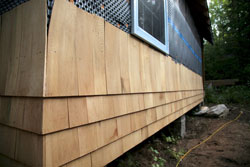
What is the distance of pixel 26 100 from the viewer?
91 cm

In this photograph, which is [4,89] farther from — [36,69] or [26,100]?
[36,69]

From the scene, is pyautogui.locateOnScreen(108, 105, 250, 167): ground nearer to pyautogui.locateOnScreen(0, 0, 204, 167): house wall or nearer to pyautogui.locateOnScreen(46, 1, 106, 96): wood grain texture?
pyautogui.locateOnScreen(0, 0, 204, 167): house wall

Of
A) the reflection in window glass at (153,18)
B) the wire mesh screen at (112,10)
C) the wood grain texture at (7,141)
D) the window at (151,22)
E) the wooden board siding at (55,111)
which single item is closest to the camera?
the wooden board siding at (55,111)

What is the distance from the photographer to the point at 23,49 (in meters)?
0.97

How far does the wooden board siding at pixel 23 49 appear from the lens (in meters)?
0.86

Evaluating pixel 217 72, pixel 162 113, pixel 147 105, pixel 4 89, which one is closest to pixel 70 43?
pixel 4 89

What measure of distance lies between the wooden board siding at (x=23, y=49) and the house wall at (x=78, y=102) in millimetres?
41

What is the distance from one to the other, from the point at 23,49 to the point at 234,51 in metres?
15.7

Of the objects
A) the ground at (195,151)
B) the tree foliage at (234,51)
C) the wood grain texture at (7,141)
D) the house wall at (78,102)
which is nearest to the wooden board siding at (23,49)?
the house wall at (78,102)

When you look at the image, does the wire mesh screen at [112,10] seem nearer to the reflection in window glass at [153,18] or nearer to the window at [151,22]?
the window at [151,22]

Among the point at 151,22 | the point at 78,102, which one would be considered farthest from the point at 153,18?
the point at 78,102

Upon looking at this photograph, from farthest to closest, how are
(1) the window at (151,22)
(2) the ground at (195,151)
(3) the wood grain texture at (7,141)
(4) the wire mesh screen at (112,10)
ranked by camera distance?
(2) the ground at (195,151) → (1) the window at (151,22) → (4) the wire mesh screen at (112,10) → (3) the wood grain texture at (7,141)

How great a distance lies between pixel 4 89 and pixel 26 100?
1.00ft

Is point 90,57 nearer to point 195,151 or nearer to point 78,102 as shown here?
point 78,102
